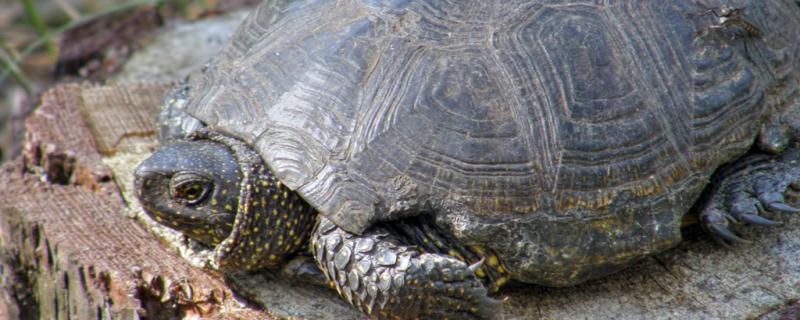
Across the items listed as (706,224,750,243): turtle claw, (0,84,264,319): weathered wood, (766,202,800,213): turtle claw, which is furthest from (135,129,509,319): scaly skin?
(766,202,800,213): turtle claw

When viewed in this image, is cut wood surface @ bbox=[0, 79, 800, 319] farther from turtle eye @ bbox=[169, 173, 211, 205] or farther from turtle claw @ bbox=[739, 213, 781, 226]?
turtle eye @ bbox=[169, 173, 211, 205]

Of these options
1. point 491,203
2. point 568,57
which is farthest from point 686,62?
point 491,203

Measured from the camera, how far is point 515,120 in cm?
306

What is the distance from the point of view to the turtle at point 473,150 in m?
3.02

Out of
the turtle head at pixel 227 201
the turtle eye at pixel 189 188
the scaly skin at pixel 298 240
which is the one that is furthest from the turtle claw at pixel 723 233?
the turtle eye at pixel 189 188

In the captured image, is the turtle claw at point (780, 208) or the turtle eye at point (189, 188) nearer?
the turtle eye at point (189, 188)

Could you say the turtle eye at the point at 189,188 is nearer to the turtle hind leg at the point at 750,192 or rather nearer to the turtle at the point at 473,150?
the turtle at the point at 473,150

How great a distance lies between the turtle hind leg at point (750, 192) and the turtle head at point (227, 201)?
1620 mm

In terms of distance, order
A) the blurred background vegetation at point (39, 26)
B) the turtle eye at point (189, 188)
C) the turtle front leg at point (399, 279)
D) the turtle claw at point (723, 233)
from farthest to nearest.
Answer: the blurred background vegetation at point (39, 26)
the turtle claw at point (723, 233)
the turtle eye at point (189, 188)
the turtle front leg at point (399, 279)

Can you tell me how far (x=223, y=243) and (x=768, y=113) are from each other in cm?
223

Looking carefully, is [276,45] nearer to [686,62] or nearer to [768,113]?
[686,62]

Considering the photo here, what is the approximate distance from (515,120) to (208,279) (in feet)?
4.45

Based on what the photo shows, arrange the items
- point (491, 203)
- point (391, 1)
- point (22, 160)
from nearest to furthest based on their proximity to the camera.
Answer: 1. point (491, 203)
2. point (391, 1)
3. point (22, 160)

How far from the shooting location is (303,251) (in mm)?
3344
